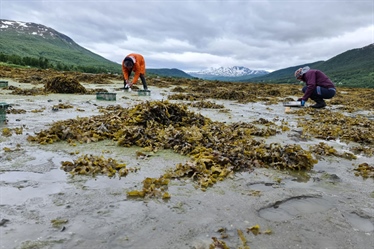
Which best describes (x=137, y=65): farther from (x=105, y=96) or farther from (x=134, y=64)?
(x=105, y=96)

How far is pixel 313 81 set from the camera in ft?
34.5

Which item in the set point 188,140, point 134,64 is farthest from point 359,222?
point 134,64

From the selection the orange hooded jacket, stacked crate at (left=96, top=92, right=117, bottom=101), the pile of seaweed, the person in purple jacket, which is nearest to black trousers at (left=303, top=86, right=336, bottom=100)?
the person in purple jacket

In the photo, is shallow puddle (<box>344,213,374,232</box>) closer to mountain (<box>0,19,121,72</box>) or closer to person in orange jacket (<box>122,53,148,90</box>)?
person in orange jacket (<box>122,53,148,90</box>)

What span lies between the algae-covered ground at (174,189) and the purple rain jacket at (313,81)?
4.99 meters

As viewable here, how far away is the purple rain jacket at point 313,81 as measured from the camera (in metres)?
10.5

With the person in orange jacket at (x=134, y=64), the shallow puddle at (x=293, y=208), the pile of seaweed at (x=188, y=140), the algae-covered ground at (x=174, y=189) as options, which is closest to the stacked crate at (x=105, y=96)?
the person in orange jacket at (x=134, y=64)

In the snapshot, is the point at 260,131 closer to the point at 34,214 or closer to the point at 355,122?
the point at 355,122

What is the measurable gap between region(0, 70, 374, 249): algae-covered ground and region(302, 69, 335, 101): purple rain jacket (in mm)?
4994

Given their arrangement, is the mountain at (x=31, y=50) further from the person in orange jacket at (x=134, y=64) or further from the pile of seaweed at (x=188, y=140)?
the pile of seaweed at (x=188, y=140)

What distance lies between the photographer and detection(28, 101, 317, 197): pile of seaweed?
145 inches

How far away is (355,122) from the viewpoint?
7.78 metres

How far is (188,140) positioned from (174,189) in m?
1.65

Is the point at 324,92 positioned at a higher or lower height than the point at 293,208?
higher
